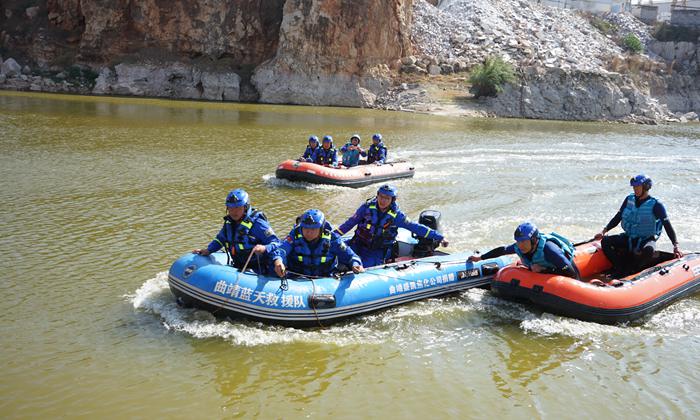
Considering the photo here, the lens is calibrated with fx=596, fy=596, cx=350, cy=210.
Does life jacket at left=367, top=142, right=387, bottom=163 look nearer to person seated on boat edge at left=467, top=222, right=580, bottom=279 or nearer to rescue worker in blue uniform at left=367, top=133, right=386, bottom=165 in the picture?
rescue worker in blue uniform at left=367, top=133, right=386, bottom=165

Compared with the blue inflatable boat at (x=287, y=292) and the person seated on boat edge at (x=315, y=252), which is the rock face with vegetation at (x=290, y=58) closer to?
the blue inflatable boat at (x=287, y=292)

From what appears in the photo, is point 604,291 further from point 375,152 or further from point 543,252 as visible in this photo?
point 375,152

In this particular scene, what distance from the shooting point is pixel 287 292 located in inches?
284

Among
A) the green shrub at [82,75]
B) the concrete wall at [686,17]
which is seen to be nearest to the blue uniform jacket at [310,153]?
the green shrub at [82,75]

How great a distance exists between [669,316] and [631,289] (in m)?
0.84

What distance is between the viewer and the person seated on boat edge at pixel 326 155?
16141mm

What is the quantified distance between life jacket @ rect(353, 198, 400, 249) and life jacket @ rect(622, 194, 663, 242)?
3655mm

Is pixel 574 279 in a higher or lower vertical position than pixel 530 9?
lower

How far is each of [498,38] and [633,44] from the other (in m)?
13.9

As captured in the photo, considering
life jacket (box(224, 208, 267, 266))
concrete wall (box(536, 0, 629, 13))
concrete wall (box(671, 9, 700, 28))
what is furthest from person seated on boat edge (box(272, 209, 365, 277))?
concrete wall (box(671, 9, 700, 28))

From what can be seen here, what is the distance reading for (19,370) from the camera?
6.00 metres

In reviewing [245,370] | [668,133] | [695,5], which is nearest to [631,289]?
[245,370]

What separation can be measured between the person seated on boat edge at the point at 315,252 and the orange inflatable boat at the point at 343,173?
7.44 meters

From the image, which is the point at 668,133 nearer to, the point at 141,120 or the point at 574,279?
the point at 141,120
